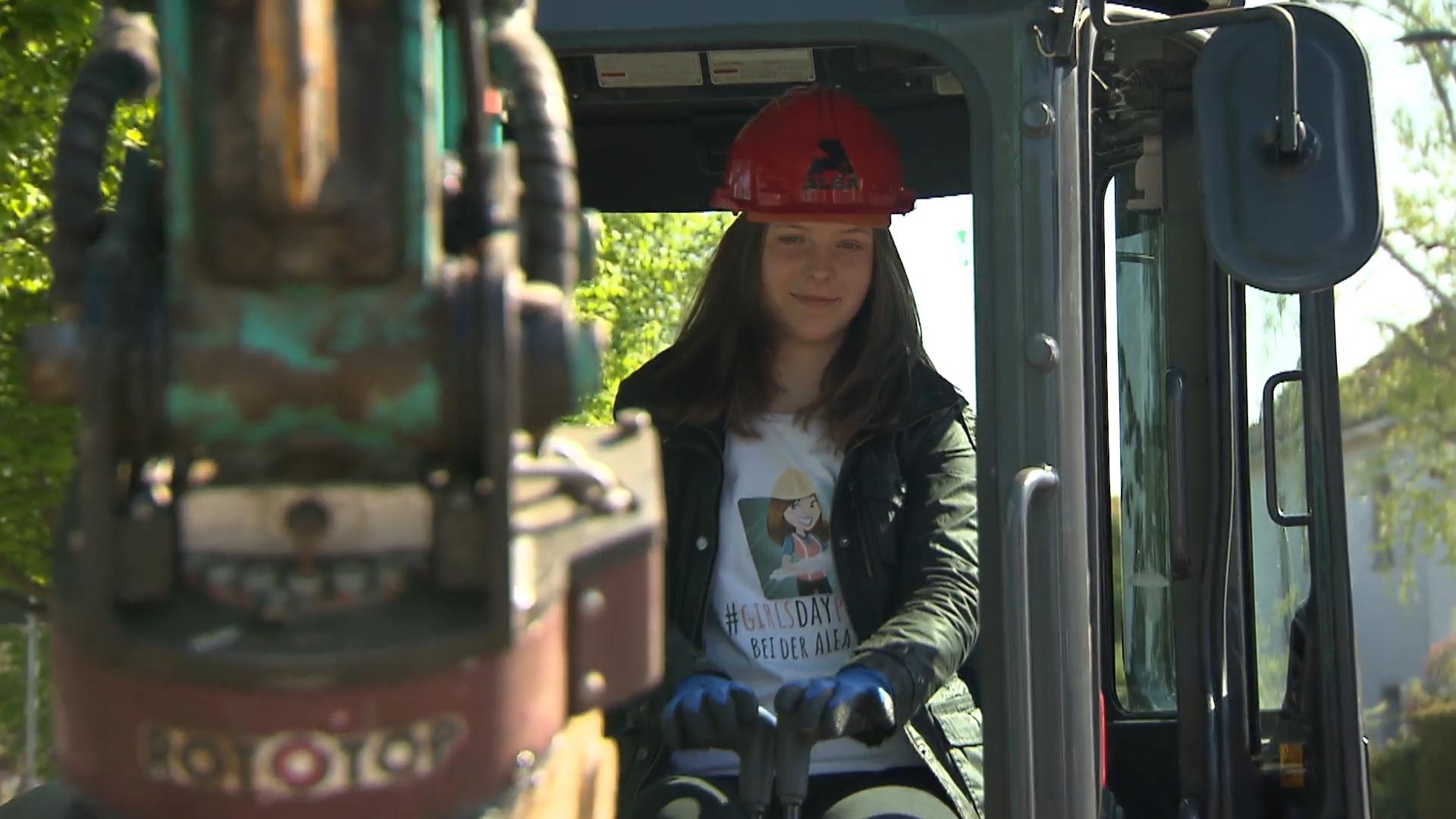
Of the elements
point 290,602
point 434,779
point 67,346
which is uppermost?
point 67,346

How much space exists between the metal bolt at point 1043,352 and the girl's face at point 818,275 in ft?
2.25

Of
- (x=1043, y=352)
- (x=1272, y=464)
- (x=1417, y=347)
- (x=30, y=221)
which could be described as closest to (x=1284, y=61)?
(x=1043, y=352)

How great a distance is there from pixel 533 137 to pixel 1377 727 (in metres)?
21.6

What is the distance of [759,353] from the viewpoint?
9.38ft

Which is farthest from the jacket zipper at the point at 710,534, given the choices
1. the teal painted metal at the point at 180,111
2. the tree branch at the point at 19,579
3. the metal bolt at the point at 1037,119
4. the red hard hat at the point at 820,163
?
the tree branch at the point at 19,579

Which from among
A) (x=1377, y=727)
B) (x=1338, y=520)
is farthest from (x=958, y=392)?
(x=1377, y=727)

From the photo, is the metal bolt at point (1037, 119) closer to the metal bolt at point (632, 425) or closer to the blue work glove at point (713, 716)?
the blue work glove at point (713, 716)

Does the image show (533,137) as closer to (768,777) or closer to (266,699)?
(266,699)

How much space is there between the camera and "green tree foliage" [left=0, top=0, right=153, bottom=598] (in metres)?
5.90

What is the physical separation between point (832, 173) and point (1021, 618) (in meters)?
0.89

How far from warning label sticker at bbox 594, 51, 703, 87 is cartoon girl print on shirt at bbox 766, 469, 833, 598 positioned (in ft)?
2.35

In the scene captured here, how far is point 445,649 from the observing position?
0.99 metres

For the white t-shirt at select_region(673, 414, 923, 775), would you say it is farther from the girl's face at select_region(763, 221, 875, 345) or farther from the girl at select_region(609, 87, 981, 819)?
the girl's face at select_region(763, 221, 875, 345)

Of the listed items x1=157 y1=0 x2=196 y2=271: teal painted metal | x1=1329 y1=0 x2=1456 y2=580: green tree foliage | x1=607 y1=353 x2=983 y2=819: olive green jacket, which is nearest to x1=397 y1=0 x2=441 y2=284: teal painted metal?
x1=157 y1=0 x2=196 y2=271: teal painted metal
